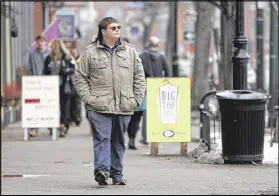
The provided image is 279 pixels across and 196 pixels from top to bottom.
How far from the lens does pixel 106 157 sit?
36.8 ft

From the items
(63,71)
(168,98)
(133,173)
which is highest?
(63,71)

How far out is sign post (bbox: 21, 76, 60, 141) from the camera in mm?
18922

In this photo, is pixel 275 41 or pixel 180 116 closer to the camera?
pixel 180 116

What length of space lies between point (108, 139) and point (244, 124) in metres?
3.00

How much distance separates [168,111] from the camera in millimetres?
15820

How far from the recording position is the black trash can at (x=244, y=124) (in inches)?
542

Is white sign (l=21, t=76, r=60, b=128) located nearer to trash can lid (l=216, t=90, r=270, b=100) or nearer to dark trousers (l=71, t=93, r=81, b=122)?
dark trousers (l=71, t=93, r=81, b=122)

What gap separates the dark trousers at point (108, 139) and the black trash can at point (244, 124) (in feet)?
8.88

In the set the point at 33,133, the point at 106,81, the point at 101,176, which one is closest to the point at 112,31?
the point at 106,81

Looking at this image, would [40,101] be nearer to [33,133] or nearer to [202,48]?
[33,133]

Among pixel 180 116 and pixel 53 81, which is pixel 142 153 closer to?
pixel 180 116

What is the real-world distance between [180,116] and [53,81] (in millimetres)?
3698

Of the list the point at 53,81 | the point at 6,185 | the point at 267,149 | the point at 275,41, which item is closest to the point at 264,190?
the point at 6,185

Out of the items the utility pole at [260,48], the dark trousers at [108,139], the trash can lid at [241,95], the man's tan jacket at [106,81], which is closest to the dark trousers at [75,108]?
the utility pole at [260,48]
